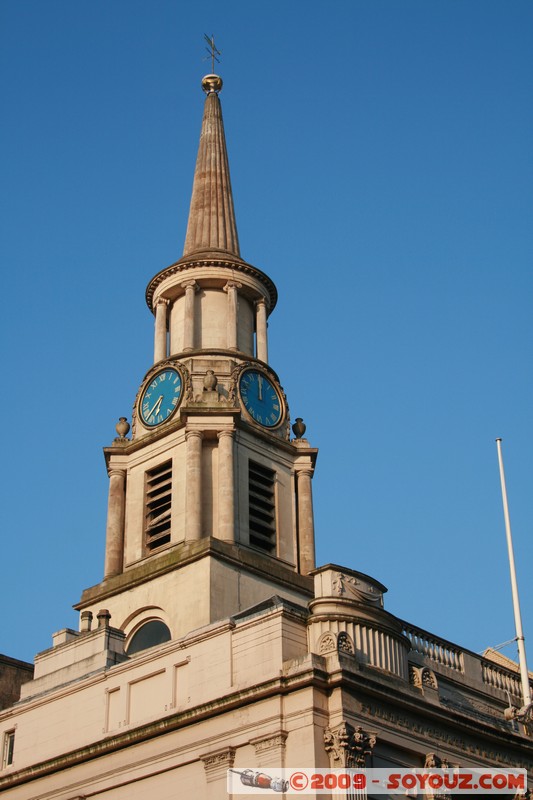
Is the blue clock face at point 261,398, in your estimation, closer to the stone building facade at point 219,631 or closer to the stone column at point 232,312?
the stone building facade at point 219,631

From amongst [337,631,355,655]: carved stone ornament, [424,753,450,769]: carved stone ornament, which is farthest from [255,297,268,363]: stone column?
[424,753,450,769]: carved stone ornament

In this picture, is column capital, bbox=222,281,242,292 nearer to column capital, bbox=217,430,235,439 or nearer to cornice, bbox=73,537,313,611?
column capital, bbox=217,430,235,439

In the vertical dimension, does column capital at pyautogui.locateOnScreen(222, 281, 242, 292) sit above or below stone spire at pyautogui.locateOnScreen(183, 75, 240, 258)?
below

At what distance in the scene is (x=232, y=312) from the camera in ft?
197

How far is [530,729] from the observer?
47562 millimetres

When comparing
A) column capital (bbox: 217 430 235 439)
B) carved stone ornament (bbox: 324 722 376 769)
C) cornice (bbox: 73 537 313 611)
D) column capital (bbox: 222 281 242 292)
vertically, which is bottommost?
carved stone ornament (bbox: 324 722 376 769)

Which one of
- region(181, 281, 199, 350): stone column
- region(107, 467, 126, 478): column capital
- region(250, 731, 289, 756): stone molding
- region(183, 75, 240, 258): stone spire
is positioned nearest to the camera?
region(250, 731, 289, 756): stone molding

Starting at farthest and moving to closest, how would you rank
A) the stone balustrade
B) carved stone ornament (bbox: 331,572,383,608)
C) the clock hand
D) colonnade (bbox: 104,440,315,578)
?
the clock hand
colonnade (bbox: 104,440,315,578)
the stone balustrade
carved stone ornament (bbox: 331,572,383,608)

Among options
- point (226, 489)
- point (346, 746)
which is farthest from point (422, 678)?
point (226, 489)

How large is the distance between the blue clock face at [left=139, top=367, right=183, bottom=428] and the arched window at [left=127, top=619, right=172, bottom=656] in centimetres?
918

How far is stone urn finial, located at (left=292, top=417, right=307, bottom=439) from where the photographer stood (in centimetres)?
5950

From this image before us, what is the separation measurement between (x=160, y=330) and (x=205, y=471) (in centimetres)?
948

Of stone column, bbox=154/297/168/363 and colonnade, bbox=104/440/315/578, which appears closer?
colonnade, bbox=104/440/315/578

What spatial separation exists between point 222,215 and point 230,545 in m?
→ 19.6
